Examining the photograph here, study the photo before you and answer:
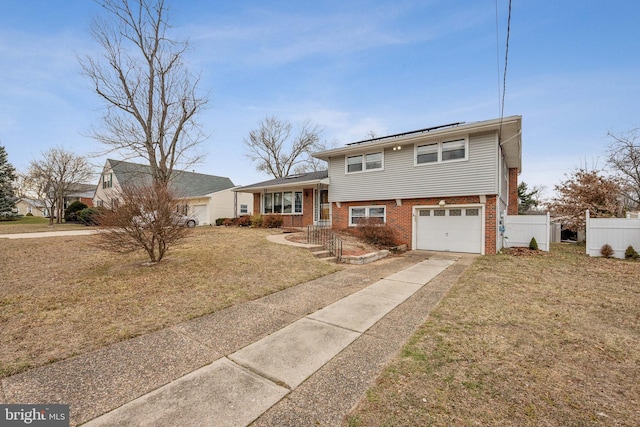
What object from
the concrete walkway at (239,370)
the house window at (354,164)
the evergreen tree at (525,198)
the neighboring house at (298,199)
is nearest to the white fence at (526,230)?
the house window at (354,164)

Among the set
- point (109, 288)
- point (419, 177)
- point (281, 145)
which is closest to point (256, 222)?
point (419, 177)

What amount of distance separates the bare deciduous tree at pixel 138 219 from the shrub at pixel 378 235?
8.05 m

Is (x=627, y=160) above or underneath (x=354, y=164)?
above

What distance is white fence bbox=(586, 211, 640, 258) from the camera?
9.66 meters

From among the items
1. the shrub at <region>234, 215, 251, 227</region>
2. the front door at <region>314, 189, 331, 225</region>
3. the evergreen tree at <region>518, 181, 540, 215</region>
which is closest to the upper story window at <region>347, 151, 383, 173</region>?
the front door at <region>314, 189, 331, 225</region>

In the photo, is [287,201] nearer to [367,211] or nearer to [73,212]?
[367,211]

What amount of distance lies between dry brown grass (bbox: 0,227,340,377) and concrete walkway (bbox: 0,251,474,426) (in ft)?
1.37

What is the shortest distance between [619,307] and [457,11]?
836 cm

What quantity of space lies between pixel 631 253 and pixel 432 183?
728cm

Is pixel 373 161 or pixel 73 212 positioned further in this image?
pixel 73 212

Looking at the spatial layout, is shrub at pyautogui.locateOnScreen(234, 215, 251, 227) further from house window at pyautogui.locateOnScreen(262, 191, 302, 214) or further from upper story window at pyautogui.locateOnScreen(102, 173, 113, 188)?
upper story window at pyautogui.locateOnScreen(102, 173, 113, 188)

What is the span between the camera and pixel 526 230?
1243 centimetres

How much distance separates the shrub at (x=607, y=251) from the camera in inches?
391

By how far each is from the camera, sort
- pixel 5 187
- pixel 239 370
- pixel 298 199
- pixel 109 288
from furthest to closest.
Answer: pixel 5 187, pixel 298 199, pixel 109 288, pixel 239 370
